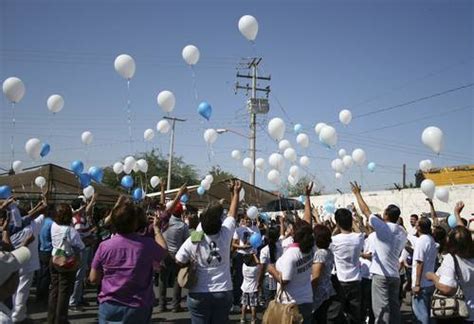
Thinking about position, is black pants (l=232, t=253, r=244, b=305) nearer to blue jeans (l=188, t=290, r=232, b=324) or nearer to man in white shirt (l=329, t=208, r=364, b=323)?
man in white shirt (l=329, t=208, r=364, b=323)

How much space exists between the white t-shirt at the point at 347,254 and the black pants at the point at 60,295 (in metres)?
3.43

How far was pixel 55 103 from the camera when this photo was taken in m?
9.63

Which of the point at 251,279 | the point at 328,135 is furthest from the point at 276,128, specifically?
the point at 251,279

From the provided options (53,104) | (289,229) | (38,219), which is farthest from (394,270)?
(53,104)

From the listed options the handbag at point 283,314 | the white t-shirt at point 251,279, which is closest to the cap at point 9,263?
the handbag at point 283,314

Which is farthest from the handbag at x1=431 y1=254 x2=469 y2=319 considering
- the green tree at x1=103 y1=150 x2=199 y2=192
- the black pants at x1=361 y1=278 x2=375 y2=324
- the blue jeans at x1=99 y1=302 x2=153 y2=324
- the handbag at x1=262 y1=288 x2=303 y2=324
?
the green tree at x1=103 y1=150 x2=199 y2=192

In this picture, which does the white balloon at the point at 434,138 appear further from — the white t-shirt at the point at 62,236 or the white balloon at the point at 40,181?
the white balloon at the point at 40,181

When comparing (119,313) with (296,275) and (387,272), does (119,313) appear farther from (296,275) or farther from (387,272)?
(387,272)

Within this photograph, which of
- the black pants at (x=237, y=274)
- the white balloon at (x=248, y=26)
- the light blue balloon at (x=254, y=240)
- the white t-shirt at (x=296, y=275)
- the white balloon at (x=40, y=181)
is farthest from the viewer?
the white balloon at (x=40, y=181)

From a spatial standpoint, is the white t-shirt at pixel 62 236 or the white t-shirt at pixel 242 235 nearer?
the white t-shirt at pixel 62 236

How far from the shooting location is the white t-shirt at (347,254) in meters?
5.46

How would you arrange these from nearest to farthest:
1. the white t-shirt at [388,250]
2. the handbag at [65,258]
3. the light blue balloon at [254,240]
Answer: the white t-shirt at [388,250] < the handbag at [65,258] < the light blue balloon at [254,240]

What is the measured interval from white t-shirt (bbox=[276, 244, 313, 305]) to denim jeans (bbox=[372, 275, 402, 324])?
1.37 metres

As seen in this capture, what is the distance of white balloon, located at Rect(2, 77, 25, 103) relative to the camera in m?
8.21
